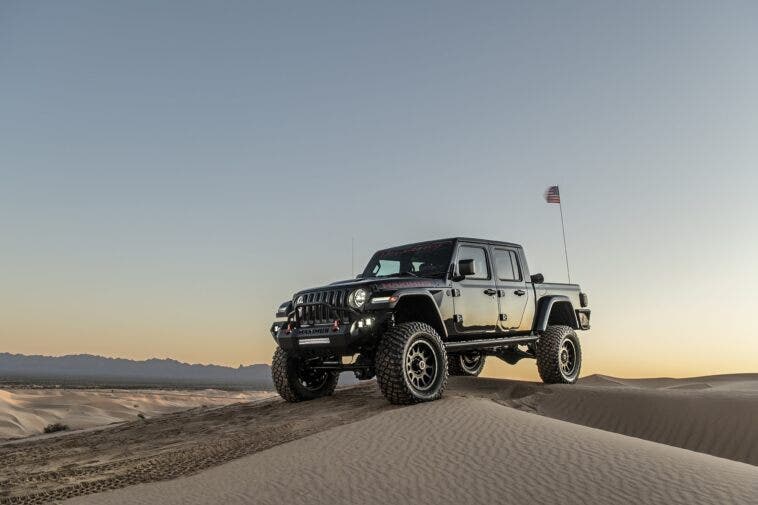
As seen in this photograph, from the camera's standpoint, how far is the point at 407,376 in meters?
7.00

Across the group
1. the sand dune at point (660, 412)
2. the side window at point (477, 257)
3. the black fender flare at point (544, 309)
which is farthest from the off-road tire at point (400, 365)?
the black fender flare at point (544, 309)

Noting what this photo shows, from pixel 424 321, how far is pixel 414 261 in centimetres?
136

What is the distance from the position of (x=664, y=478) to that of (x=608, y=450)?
74 centimetres

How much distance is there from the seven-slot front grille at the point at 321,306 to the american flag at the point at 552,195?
7609 millimetres

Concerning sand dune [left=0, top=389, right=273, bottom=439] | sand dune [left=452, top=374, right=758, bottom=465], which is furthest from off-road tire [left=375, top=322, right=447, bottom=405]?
sand dune [left=0, top=389, right=273, bottom=439]

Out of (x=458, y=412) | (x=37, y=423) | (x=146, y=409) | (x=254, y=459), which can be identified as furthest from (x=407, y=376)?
(x=146, y=409)

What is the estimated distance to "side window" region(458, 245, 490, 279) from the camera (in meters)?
8.89

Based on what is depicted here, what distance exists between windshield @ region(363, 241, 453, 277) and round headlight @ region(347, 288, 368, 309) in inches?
59.4

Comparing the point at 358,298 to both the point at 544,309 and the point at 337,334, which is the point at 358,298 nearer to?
the point at 337,334

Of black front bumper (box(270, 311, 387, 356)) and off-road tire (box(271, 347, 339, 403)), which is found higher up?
black front bumper (box(270, 311, 387, 356))

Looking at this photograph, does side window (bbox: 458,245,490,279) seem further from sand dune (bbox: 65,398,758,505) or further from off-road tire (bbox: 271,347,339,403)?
sand dune (bbox: 65,398,758,505)

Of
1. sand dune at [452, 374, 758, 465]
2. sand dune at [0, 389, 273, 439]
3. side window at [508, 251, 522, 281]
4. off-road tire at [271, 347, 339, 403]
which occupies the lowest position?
sand dune at [0, 389, 273, 439]

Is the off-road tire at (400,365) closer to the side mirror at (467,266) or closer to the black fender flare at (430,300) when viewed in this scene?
the black fender flare at (430,300)

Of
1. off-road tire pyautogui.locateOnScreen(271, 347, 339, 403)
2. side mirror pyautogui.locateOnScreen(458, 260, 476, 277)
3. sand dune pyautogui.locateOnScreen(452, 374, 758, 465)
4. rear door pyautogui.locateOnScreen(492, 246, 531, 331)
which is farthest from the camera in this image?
rear door pyautogui.locateOnScreen(492, 246, 531, 331)
